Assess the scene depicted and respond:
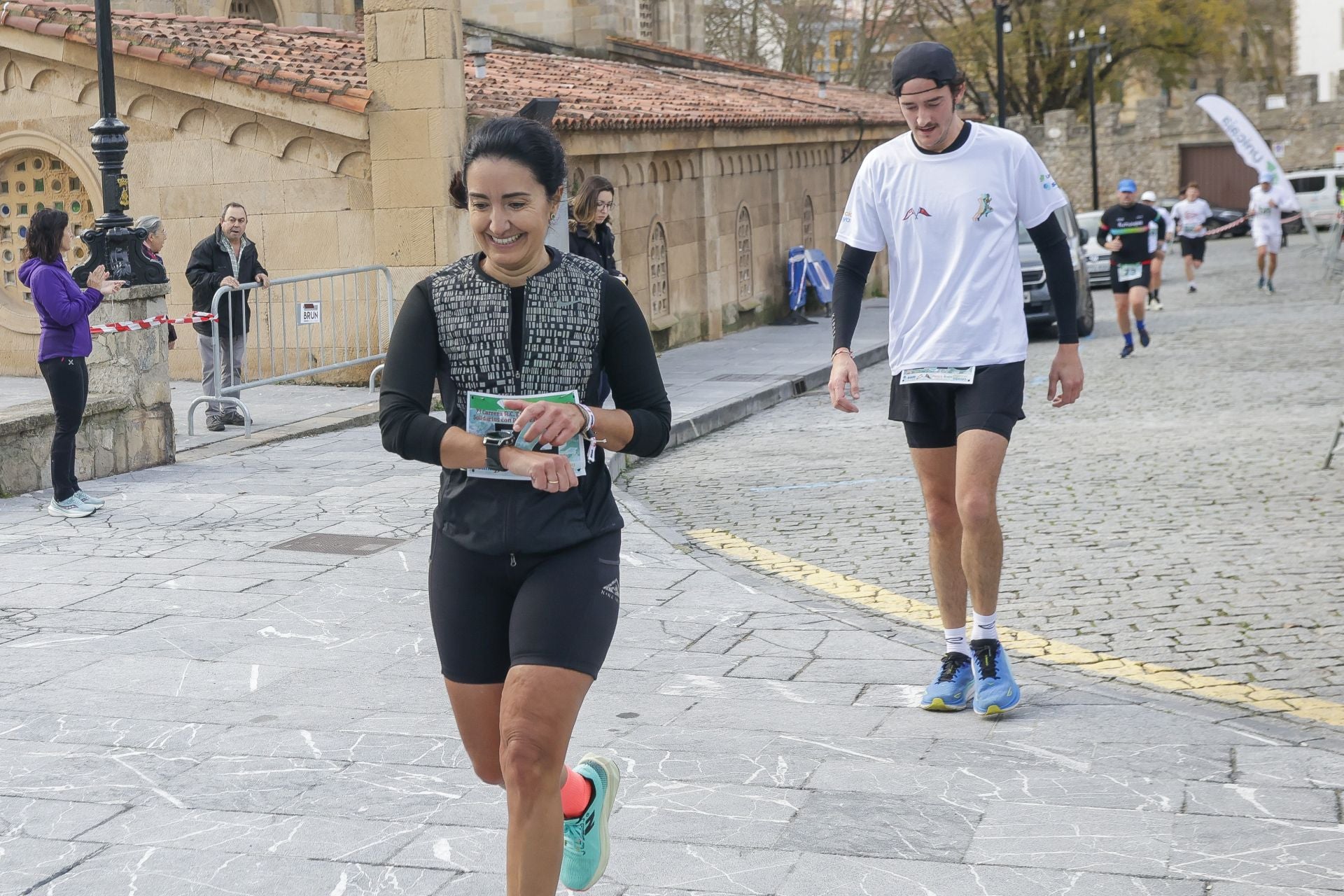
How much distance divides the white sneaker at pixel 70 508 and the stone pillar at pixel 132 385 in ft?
4.70

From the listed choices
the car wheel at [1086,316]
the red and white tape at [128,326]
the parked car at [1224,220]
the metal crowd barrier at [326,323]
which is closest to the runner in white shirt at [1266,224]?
the car wheel at [1086,316]

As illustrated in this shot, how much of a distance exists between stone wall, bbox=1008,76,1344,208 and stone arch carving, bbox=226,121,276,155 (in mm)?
47837

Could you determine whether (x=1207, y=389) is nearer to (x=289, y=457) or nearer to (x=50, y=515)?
(x=289, y=457)

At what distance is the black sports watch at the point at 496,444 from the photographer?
332cm

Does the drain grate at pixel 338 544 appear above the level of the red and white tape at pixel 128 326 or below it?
below

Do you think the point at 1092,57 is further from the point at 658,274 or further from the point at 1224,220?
the point at 658,274

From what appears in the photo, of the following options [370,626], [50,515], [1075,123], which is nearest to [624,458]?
[50,515]

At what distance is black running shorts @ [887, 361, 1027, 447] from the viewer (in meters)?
5.16

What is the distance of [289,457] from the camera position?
11758mm

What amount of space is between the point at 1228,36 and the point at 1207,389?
53.0 m

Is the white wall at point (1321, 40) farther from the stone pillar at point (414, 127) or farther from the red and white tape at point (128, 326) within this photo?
the red and white tape at point (128, 326)

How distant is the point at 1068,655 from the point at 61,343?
598 cm

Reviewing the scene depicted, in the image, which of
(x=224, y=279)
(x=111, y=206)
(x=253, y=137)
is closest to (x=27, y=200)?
(x=253, y=137)

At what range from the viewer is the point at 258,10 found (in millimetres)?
25250
